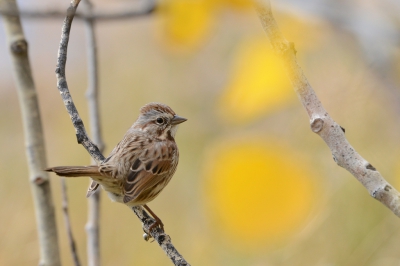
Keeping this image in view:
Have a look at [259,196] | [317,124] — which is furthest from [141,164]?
[259,196]

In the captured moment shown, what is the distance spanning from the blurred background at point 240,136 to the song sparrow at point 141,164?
1.88 feet

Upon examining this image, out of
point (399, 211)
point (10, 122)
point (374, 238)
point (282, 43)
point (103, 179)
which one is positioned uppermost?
point (10, 122)

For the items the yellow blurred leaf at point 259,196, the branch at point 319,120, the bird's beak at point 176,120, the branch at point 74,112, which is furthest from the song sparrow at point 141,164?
the yellow blurred leaf at point 259,196

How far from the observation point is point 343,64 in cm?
383

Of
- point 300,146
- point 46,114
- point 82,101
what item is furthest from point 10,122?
point 300,146

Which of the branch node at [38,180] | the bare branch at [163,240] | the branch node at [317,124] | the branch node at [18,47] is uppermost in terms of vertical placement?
the branch node at [18,47]

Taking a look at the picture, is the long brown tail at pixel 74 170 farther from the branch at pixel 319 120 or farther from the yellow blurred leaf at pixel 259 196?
the yellow blurred leaf at pixel 259 196

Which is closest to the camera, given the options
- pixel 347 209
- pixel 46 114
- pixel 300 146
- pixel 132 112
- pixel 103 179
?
pixel 103 179

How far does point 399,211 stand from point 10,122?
5.80m

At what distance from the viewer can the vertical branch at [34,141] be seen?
5.68ft

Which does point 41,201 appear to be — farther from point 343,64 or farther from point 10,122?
point 10,122

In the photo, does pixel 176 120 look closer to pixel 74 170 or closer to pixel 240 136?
pixel 74 170

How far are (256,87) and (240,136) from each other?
30.9 inches

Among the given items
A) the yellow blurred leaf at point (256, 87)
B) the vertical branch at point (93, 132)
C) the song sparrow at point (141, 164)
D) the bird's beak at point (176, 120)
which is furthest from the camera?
the yellow blurred leaf at point (256, 87)
